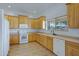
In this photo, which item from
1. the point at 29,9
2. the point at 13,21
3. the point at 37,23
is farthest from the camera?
the point at 37,23

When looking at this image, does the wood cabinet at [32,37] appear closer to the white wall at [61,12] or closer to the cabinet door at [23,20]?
the cabinet door at [23,20]

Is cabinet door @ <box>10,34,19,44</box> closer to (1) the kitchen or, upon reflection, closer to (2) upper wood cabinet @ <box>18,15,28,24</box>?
(1) the kitchen

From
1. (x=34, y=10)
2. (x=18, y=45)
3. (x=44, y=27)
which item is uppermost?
(x=34, y=10)

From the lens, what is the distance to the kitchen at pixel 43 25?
328cm

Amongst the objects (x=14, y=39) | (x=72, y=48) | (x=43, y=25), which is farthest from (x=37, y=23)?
(x=72, y=48)

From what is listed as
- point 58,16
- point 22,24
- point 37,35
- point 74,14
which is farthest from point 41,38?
point 74,14

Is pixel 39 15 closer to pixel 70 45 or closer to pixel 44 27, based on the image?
pixel 44 27

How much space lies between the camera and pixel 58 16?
4055mm

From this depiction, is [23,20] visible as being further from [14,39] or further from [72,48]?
[72,48]

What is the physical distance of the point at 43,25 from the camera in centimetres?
554

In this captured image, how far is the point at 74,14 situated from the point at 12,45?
3309 mm

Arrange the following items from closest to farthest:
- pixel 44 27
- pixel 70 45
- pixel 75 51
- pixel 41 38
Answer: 1. pixel 75 51
2. pixel 70 45
3. pixel 44 27
4. pixel 41 38

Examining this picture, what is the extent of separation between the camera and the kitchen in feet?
10.8

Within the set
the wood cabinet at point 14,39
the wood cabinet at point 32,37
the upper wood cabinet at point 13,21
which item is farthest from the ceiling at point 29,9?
the wood cabinet at point 32,37
